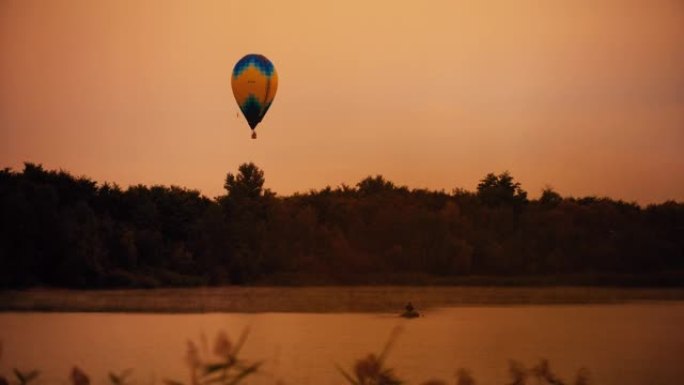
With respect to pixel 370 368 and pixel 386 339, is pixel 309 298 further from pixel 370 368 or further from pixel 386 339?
pixel 370 368

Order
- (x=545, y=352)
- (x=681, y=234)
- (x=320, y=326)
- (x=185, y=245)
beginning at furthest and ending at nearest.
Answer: (x=185, y=245) → (x=681, y=234) → (x=320, y=326) → (x=545, y=352)

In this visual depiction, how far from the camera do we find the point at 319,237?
84.4ft

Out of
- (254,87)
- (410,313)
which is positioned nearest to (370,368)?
(254,87)

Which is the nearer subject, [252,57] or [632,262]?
[252,57]

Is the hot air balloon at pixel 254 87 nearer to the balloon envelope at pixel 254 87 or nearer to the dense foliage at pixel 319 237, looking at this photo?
the balloon envelope at pixel 254 87

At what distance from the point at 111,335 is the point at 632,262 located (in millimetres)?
12824

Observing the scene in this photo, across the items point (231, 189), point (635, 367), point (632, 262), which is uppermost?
point (231, 189)

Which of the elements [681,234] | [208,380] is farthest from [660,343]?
[208,380]

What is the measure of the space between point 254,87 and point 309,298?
6837mm

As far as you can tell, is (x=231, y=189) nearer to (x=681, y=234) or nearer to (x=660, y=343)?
(x=681, y=234)

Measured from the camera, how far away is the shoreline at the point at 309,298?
22.3 m

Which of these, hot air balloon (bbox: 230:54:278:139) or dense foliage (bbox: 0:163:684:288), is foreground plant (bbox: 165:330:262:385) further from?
dense foliage (bbox: 0:163:684:288)

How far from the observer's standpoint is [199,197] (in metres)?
27.5

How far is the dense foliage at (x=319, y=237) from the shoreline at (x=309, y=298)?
320 millimetres
